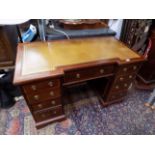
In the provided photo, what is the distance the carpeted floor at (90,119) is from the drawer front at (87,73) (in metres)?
0.56

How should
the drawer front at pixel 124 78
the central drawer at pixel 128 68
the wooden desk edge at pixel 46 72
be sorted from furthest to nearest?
the drawer front at pixel 124 78, the central drawer at pixel 128 68, the wooden desk edge at pixel 46 72

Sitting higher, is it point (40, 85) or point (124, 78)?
point (40, 85)

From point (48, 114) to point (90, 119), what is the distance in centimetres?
49

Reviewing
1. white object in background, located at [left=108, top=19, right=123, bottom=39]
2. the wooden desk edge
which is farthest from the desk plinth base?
white object in background, located at [left=108, top=19, right=123, bottom=39]

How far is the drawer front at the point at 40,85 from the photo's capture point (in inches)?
36.7

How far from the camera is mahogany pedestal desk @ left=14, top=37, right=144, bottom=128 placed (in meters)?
0.94

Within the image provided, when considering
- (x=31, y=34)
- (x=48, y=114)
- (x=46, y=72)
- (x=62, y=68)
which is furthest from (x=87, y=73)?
(x=31, y=34)

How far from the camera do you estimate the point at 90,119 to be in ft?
4.78

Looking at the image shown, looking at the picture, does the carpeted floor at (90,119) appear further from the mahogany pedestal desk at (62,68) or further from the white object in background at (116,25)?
the white object in background at (116,25)

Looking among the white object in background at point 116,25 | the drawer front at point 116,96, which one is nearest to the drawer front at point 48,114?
the drawer front at point 116,96

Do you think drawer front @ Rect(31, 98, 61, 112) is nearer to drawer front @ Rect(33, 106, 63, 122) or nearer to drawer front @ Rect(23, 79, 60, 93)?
drawer front @ Rect(33, 106, 63, 122)

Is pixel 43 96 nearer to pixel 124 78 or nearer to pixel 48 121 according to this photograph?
pixel 48 121
